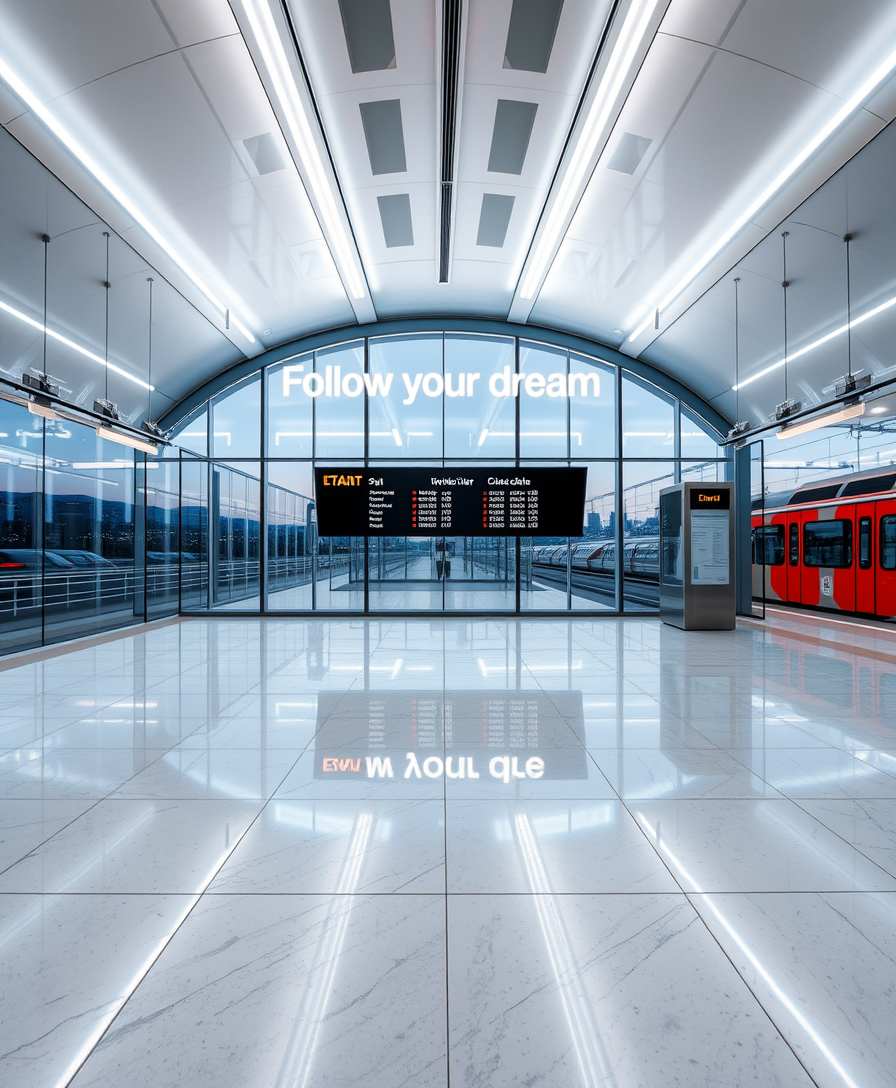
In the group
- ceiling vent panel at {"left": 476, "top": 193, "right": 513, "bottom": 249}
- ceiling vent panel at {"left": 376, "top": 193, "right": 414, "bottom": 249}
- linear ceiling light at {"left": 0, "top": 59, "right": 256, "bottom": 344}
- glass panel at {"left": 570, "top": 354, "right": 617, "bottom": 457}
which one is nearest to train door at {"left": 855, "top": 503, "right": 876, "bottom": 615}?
glass panel at {"left": 570, "top": 354, "right": 617, "bottom": 457}

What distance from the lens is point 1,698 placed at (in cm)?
528

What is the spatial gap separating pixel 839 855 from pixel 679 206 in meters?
6.93

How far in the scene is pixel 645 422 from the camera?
11.8 meters

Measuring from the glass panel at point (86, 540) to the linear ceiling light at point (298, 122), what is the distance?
17.5ft

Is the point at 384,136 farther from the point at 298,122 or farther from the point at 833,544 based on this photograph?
the point at 833,544

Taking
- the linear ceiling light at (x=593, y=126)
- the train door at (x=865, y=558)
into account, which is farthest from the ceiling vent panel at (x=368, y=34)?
the train door at (x=865, y=558)

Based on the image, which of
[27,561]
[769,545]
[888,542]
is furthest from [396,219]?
[27,561]

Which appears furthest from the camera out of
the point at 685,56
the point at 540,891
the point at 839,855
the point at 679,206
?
the point at 679,206

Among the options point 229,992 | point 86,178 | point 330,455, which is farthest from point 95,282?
point 229,992

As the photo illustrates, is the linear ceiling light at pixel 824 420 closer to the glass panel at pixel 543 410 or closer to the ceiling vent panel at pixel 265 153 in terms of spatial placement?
the glass panel at pixel 543 410

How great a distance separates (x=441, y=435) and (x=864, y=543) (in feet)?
25.9

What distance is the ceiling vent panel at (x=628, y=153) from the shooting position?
6.02 m

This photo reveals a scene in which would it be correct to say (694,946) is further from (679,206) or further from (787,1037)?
(679,206)

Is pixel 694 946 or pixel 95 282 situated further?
pixel 95 282
